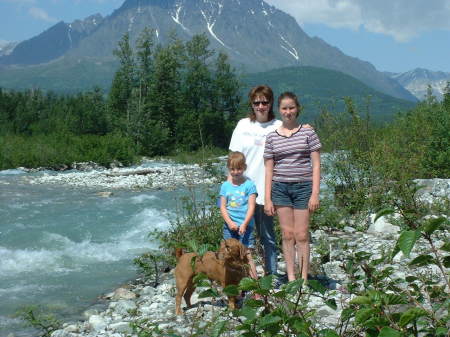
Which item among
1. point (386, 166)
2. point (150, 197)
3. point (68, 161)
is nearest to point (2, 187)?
point (150, 197)

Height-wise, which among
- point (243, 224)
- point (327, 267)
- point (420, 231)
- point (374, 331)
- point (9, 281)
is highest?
point (420, 231)

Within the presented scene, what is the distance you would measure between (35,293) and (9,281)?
871 millimetres

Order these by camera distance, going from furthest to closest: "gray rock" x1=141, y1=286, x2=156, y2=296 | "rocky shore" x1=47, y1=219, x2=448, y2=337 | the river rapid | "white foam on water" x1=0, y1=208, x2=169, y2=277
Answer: "white foam on water" x1=0, y1=208, x2=169, y2=277
the river rapid
"gray rock" x1=141, y1=286, x2=156, y2=296
"rocky shore" x1=47, y1=219, x2=448, y2=337

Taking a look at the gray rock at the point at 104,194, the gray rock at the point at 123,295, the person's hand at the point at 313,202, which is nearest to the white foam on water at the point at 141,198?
the gray rock at the point at 104,194

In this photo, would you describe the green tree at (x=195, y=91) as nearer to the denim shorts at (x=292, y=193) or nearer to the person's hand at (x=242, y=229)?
the denim shorts at (x=292, y=193)

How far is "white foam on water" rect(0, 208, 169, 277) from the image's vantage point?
8.34 metres

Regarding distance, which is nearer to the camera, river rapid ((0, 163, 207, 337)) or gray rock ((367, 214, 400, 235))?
river rapid ((0, 163, 207, 337))

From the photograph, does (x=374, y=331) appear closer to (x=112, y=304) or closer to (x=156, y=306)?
(x=156, y=306)

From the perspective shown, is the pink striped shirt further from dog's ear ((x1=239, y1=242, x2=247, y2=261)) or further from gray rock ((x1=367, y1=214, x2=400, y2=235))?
gray rock ((x1=367, y1=214, x2=400, y2=235))

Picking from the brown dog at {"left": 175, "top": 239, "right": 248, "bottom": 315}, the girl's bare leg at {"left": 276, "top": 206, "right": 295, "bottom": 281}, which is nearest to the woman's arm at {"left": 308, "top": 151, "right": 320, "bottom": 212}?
the girl's bare leg at {"left": 276, "top": 206, "right": 295, "bottom": 281}

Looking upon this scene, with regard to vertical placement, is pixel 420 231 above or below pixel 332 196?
above

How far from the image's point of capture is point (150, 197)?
51.8 feet

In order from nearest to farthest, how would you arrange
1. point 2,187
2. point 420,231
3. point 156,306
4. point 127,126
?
point 420,231 < point 156,306 < point 2,187 < point 127,126

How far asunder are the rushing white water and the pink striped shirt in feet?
10.0
